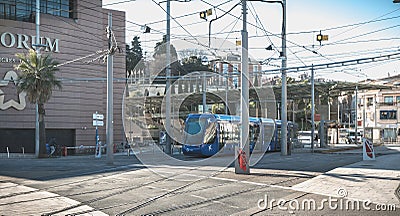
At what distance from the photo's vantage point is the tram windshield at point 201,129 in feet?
93.8

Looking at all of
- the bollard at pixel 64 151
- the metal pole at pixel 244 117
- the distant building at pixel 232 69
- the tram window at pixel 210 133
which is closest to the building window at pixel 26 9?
the bollard at pixel 64 151

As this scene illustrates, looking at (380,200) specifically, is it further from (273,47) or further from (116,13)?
(116,13)

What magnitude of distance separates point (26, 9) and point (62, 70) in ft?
19.2

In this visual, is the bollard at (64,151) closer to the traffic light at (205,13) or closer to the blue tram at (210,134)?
the blue tram at (210,134)

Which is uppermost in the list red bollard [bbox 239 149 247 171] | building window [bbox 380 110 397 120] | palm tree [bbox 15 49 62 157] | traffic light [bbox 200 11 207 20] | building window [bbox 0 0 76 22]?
building window [bbox 0 0 76 22]

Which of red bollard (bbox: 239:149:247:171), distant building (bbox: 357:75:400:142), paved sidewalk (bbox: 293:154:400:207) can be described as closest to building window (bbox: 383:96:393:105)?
distant building (bbox: 357:75:400:142)

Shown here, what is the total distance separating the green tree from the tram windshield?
1227 centimetres

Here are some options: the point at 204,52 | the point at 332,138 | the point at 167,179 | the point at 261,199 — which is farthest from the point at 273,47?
the point at 332,138

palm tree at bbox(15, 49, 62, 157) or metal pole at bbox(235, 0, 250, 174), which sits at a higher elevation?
palm tree at bbox(15, 49, 62, 157)

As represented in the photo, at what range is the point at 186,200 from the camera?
11.6 meters

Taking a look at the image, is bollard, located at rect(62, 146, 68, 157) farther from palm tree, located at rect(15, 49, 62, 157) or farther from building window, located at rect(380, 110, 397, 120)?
building window, located at rect(380, 110, 397, 120)

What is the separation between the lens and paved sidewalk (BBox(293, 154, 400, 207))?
11898 millimetres

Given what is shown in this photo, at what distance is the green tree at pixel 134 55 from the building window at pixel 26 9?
21.3 feet

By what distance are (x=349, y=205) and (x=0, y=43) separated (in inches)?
1323
